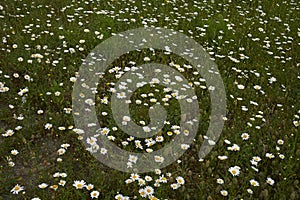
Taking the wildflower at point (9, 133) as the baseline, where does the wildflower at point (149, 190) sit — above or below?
below

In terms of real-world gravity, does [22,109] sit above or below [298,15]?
above

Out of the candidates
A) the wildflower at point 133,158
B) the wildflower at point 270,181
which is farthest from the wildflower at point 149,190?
the wildflower at point 270,181

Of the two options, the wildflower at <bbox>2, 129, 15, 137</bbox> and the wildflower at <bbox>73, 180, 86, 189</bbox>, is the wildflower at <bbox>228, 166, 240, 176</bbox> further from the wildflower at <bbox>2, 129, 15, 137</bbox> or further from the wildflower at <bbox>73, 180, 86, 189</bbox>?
the wildflower at <bbox>2, 129, 15, 137</bbox>

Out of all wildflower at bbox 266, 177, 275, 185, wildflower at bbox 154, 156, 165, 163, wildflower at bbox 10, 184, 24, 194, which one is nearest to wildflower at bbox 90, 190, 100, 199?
wildflower at bbox 10, 184, 24, 194

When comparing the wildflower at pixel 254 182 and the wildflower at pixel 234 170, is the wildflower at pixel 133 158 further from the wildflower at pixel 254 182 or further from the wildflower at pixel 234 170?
the wildflower at pixel 254 182

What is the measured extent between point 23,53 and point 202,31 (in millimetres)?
3622

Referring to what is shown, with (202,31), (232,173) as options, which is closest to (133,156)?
(232,173)

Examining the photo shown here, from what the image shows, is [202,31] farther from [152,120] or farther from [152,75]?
[152,120]

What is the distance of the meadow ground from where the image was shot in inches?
152

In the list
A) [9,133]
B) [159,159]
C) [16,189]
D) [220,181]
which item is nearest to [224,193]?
[220,181]

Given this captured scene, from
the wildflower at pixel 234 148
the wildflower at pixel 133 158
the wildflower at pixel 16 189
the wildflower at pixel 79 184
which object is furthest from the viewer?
the wildflower at pixel 234 148

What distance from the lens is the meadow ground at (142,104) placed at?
3855mm

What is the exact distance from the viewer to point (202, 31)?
7469 millimetres

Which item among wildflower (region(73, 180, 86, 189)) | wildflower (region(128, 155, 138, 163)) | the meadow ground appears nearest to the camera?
wildflower (region(73, 180, 86, 189))
